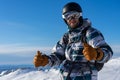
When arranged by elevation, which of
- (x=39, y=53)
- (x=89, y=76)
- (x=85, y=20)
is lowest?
(x=89, y=76)

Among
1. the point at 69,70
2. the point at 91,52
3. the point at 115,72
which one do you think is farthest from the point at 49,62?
the point at 115,72

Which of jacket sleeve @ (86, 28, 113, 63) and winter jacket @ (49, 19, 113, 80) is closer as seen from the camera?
jacket sleeve @ (86, 28, 113, 63)

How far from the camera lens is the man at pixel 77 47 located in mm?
5742

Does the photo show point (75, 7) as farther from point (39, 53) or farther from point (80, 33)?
point (39, 53)

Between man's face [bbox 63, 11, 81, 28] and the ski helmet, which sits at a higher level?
the ski helmet

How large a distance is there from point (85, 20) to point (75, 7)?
265 mm

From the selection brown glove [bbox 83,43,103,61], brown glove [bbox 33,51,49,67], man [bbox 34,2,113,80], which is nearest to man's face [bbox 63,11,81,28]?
man [bbox 34,2,113,80]

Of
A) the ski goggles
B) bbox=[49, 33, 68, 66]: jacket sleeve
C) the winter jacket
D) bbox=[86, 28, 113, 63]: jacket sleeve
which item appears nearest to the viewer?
bbox=[86, 28, 113, 63]: jacket sleeve

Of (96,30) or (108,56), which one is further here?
(96,30)

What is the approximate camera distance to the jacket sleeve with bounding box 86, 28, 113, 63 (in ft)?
17.6

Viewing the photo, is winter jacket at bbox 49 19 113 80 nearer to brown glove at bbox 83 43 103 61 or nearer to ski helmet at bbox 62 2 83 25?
ski helmet at bbox 62 2 83 25

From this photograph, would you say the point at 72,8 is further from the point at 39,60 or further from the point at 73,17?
the point at 39,60

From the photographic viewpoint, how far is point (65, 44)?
20.8ft

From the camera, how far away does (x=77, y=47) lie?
19.4ft
